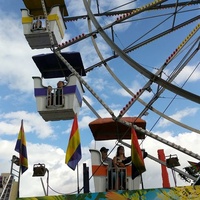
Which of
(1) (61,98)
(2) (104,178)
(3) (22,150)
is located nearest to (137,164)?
(2) (104,178)

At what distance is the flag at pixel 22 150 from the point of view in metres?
10.7

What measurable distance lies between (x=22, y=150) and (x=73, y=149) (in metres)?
1.64

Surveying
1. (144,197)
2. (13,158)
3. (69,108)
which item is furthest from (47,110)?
(144,197)

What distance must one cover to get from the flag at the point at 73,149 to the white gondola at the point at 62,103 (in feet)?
7.97

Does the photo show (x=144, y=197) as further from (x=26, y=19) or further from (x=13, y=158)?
(x=26, y=19)

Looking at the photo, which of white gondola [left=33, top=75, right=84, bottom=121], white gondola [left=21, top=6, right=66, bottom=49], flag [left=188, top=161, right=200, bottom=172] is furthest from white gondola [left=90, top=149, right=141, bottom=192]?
white gondola [left=21, top=6, right=66, bottom=49]

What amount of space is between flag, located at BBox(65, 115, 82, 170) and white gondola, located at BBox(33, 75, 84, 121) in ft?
7.97

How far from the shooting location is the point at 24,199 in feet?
27.6

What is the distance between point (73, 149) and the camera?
398 inches

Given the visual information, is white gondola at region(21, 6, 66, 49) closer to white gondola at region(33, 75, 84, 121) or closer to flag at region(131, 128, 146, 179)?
white gondola at region(33, 75, 84, 121)

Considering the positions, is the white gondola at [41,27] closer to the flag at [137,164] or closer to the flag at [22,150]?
the flag at [22,150]

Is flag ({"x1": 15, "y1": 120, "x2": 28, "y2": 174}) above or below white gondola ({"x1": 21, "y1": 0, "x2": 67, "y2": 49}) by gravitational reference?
below

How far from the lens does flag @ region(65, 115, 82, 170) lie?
32.6 ft

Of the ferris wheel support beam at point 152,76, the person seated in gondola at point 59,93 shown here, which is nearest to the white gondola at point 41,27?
the person seated in gondola at point 59,93
